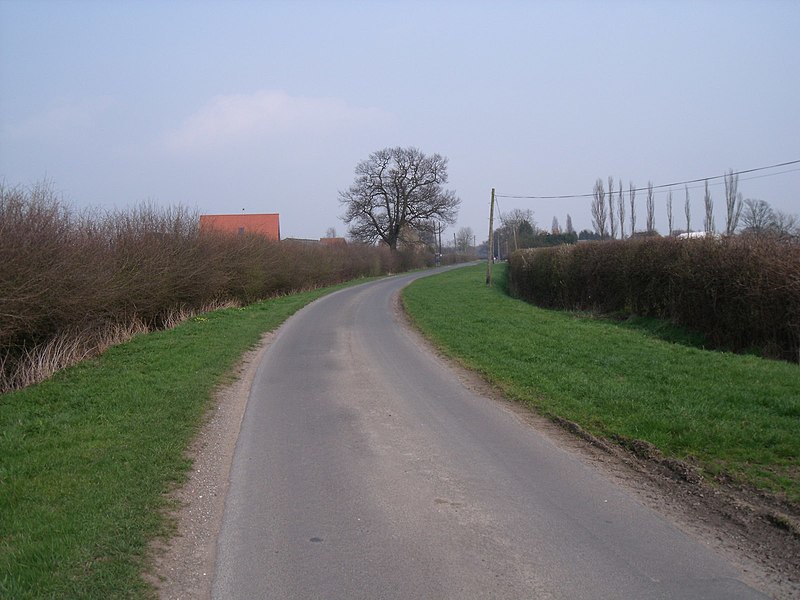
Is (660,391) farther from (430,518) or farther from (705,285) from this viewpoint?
(705,285)

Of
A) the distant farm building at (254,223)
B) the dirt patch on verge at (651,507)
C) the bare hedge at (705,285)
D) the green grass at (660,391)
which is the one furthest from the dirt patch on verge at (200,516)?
the distant farm building at (254,223)

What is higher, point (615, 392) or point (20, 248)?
point (20, 248)

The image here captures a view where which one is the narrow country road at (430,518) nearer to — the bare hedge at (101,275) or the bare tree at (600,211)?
the bare hedge at (101,275)

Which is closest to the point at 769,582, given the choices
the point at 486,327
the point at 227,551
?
the point at 227,551

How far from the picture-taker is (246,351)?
48.9 feet

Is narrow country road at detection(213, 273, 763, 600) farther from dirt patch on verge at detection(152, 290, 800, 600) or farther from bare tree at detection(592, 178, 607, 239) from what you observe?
bare tree at detection(592, 178, 607, 239)

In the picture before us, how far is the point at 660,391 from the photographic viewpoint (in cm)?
890

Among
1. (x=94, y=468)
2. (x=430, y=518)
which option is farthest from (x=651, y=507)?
(x=94, y=468)

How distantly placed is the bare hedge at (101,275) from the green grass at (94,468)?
1.52 metres

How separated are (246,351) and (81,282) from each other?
3.67 meters

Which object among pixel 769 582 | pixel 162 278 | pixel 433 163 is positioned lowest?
pixel 769 582

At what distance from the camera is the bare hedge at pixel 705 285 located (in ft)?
42.9

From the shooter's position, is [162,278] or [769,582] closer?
[769,582]

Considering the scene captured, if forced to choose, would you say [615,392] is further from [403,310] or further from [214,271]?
[214,271]
